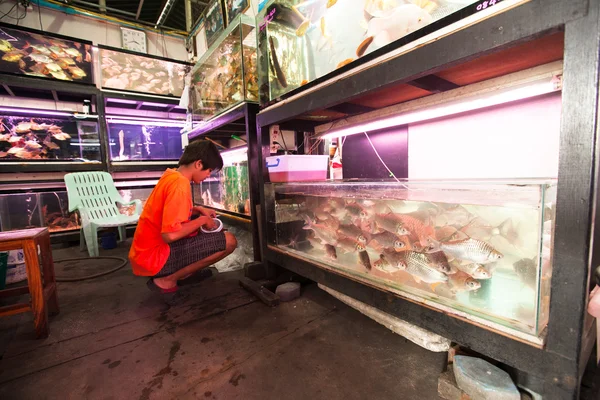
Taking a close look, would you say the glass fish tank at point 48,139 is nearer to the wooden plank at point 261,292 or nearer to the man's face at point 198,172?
the man's face at point 198,172

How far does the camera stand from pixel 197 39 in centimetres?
666

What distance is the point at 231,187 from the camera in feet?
14.5

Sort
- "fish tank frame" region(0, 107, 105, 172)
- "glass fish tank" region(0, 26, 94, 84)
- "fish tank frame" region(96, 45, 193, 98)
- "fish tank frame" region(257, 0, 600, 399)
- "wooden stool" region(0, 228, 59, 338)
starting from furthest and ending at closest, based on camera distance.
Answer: "fish tank frame" region(96, 45, 193, 98)
"fish tank frame" region(0, 107, 105, 172)
"glass fish tank" region(0, 26, 94, 84)
"wooden stool" region(0, 228, 59, 338)
"fish tank frame" region(257, 0, 600, 399)

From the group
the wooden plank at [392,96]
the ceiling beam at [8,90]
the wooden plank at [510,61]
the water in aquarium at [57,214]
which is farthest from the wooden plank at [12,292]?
the ceiling beam at [8,90]

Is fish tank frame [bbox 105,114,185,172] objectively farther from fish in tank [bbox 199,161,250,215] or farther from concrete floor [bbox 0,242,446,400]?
concrete floor [bbox 0,242,446,400]

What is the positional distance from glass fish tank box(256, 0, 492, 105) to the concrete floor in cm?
178

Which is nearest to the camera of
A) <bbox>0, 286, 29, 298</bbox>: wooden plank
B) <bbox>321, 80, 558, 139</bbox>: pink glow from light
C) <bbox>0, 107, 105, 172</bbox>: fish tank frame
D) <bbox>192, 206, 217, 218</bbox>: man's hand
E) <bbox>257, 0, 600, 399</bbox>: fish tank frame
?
<bbox>257, 0, 600, 399</bbox>: fish tank frame

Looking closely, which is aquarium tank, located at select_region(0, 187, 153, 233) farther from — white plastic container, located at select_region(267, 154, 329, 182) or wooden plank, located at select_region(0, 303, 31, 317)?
white plastic container, located at select_region(267, 154, 329, 182)

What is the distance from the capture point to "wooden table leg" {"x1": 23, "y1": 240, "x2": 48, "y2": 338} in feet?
5.94

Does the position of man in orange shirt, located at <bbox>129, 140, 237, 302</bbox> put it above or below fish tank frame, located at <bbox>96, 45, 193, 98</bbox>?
below

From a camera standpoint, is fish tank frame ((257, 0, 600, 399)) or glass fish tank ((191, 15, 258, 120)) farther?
glass fish tank ((191, 15, 258, 120))

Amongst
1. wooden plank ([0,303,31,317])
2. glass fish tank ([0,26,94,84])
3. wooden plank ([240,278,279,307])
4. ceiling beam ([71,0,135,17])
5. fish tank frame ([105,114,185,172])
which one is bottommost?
wooden plank ([240,278,279,307])

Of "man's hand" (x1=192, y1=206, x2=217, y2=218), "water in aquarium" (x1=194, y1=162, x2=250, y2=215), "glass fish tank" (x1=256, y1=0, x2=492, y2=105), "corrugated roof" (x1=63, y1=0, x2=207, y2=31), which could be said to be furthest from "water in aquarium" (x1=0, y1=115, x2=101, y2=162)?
"glass fish tank" (x1=256, y1=0, x2=492, y2=105)

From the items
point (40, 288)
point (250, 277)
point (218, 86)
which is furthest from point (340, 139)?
point (40, 288)
